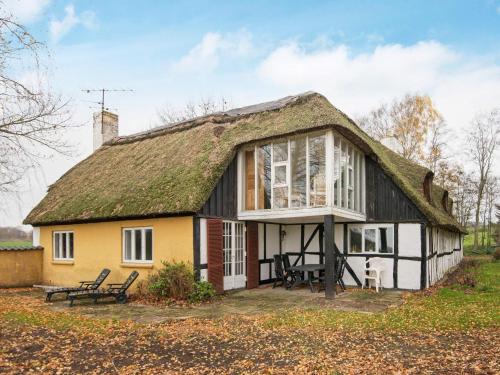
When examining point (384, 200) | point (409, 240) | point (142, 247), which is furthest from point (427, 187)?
point (142, 247)

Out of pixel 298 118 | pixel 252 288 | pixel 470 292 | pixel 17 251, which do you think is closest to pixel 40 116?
pixel 298 118

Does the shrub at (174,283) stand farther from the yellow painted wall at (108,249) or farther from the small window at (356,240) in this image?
the small window at (356,240)

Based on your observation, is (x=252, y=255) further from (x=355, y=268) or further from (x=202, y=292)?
(x=355, y=268)

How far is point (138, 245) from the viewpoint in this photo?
13172mm

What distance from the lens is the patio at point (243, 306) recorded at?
964cm

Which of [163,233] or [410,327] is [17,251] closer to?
[163,233]

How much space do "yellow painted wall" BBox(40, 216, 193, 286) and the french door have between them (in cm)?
153

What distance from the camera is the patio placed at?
31.6ft

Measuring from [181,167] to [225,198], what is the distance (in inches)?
75.4

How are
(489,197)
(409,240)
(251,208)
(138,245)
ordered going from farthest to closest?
→ 1. (489,197)
2. (409,240)
3. (251,208)
4. (138,245)

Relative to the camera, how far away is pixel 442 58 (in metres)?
12.2

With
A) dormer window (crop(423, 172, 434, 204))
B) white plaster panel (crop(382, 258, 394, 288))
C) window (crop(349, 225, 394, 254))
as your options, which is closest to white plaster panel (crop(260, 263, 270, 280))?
window (crop(349, 225, 394, 254))

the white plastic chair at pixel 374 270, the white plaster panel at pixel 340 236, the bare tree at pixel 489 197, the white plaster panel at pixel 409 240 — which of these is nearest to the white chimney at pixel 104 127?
the white plaster panel at pixel 340 236

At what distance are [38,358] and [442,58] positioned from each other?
12.3 m
